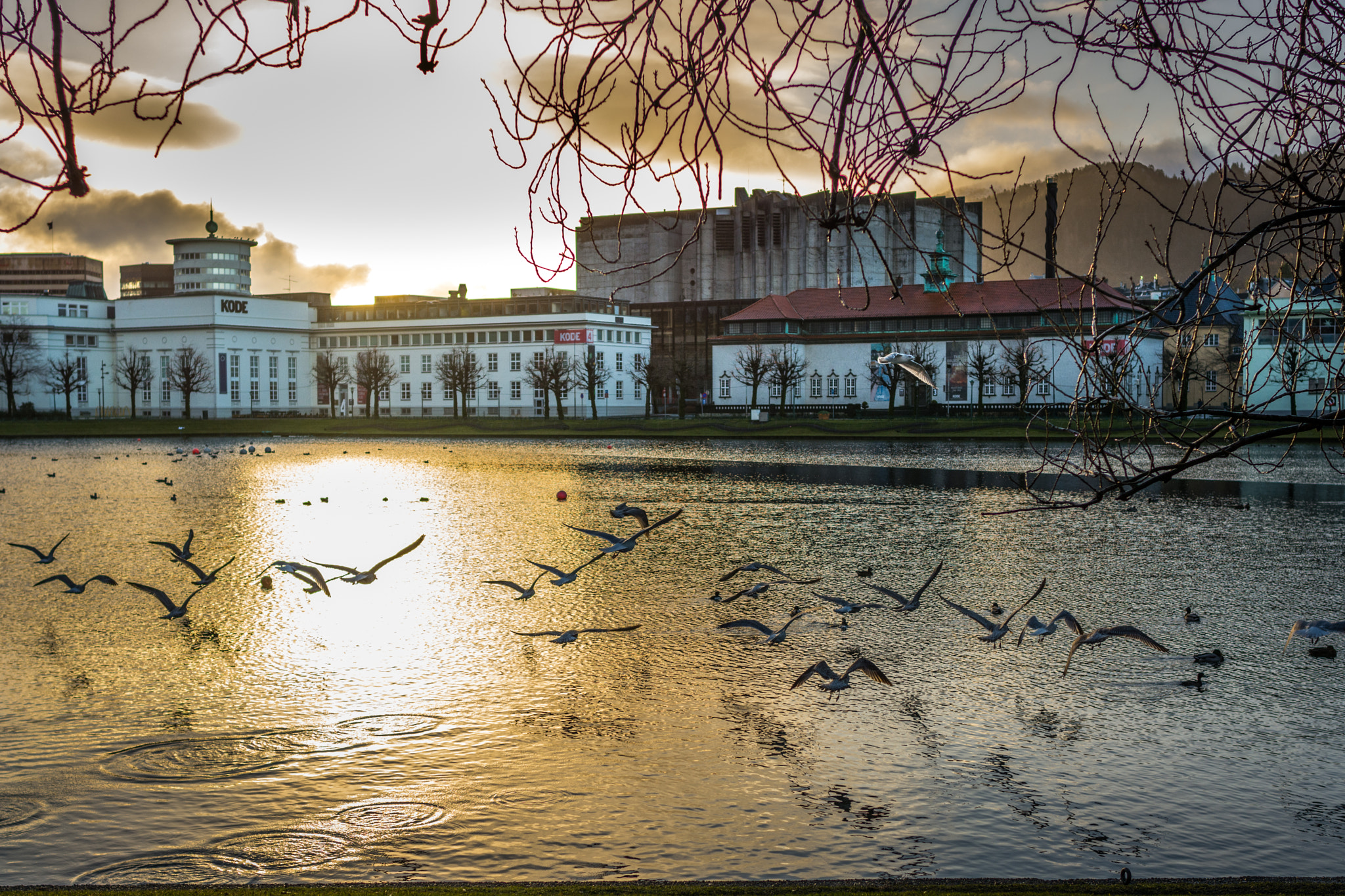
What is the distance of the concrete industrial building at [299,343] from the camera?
12000cm

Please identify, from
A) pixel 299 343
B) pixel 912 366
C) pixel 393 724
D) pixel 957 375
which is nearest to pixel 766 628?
pixel 393 724

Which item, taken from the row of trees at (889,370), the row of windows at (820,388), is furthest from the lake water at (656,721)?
the row of windows at (820,388)

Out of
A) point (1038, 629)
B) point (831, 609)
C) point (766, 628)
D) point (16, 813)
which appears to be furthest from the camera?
point (831, 609)

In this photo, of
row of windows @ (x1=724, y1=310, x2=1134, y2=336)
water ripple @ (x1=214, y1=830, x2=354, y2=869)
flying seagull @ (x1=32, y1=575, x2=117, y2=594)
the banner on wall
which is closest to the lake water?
water ripple @ (x1=214, y1=830, x2=354, y2=869)

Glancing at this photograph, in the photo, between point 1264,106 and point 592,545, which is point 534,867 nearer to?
point 1264,106

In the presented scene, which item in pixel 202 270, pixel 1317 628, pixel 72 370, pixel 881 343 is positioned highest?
pixel 202 270

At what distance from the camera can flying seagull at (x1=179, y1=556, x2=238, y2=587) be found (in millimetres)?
11648

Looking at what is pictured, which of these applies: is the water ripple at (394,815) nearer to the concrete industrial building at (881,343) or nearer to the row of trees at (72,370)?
the concrete industrial building at (881,343)

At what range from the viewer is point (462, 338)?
124375 mm

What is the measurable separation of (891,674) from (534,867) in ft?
15.6

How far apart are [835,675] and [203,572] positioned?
756 centimetres

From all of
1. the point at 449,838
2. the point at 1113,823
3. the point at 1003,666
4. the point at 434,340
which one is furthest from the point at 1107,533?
the point at 434,340

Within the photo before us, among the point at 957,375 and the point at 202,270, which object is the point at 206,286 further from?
the point at 957,375

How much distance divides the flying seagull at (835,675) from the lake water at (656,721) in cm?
19
